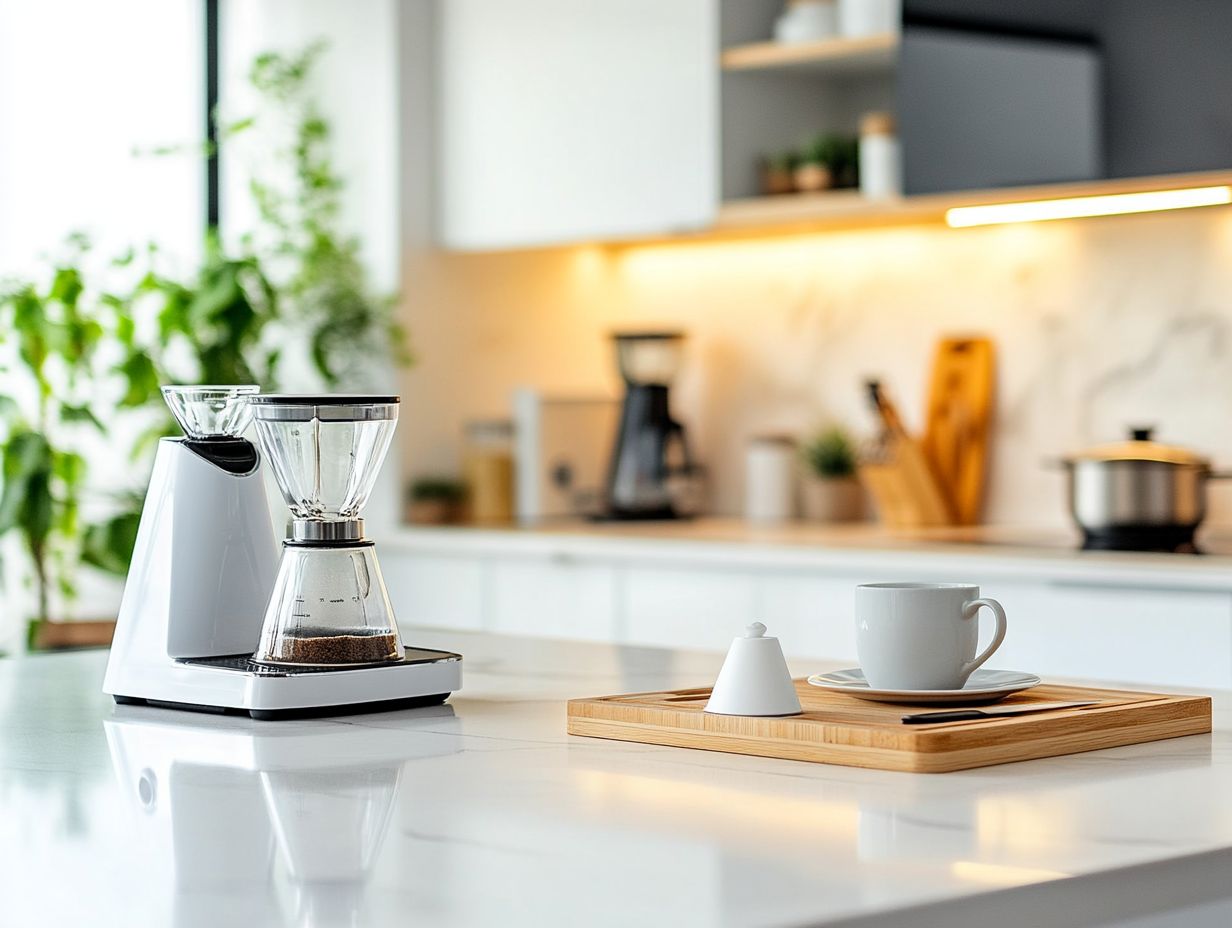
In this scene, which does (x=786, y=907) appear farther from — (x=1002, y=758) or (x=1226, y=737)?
(x=1226, y=737)

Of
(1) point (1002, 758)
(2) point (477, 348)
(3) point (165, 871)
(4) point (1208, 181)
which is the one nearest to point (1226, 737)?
(1) point (1002, 758)

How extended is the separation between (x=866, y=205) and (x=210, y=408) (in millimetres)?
2123

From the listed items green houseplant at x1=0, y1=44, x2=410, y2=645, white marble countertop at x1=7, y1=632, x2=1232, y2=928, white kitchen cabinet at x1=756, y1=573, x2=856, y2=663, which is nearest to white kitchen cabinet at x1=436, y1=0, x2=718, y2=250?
green houseplant at x1=0, y1=44, x2=410, y2=645

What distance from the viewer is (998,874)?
0.83 meters

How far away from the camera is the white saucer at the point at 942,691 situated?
123 cm

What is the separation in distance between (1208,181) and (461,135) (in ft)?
5.69

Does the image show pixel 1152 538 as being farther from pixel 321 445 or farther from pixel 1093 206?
pixel 321 445

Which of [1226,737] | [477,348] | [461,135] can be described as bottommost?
[1226,737]

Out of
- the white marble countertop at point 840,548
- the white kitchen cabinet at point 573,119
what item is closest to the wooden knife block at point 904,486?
the white marble countertop at point 840,548

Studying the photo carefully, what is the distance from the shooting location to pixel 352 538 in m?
1.33

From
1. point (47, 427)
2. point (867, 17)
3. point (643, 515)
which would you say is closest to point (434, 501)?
point (643, 515)

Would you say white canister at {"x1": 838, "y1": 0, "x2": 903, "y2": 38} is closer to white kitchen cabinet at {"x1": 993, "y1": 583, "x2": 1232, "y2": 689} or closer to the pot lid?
the pot lid

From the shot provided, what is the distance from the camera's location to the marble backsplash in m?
3.37

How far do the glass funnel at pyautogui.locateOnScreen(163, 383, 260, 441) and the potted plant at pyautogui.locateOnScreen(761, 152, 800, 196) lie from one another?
2.26 metres
